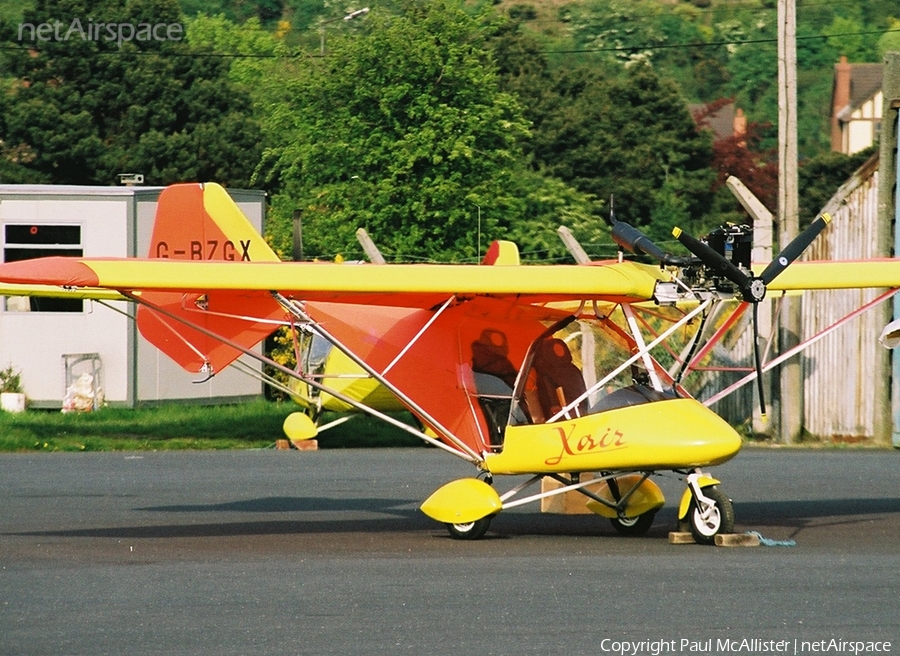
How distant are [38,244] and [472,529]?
14.8 m

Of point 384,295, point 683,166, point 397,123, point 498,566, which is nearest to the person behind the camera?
point 498,566

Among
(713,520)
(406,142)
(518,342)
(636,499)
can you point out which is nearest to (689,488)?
(713,520)

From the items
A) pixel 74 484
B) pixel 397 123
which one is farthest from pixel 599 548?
pixel 397 123

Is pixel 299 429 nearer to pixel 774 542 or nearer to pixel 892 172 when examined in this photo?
pixel 774 542

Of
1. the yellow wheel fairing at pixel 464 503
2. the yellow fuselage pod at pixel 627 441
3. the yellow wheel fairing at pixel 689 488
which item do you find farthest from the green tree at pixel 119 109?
the yellow wheel fairing at pixel 689 488

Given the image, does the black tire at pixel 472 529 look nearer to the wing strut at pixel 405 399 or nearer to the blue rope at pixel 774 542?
the wing strut at pixel 405 399

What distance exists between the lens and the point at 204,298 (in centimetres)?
1445

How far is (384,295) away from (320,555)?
97.5 inches

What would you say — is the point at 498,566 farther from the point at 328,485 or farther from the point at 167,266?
the point at 328,485

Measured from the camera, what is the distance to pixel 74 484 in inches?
691

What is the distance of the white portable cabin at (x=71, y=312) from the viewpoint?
25.5 m

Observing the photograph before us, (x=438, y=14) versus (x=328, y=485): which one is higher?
(x=438, y=14)

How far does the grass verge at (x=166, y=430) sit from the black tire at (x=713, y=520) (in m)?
11.6

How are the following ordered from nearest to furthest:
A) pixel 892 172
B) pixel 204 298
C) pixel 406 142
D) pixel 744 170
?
pixel 204 298
pixel 892 172
pixel 406 142
pixel 744 170
